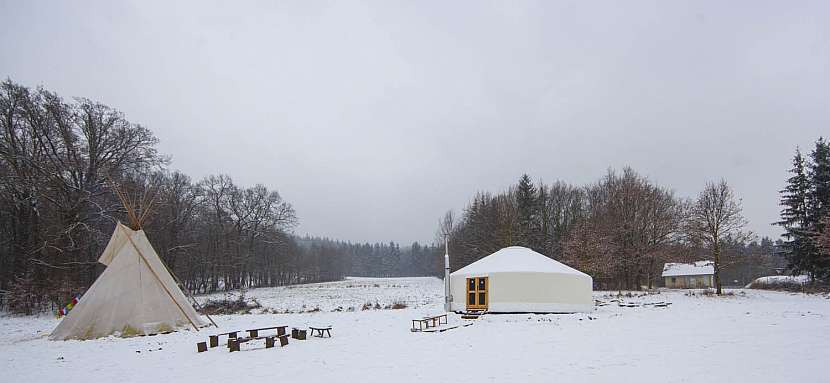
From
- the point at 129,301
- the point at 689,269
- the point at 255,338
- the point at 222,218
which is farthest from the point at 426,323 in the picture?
the point at 689,269

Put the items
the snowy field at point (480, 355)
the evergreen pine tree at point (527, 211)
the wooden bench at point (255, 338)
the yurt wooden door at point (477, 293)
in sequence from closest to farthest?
the snowy field at point (480, 355) → the wooden bench at point (255, 338) → the yurt wooden door at point (477, 293) → the evergreen pine tree at point (527, 211)

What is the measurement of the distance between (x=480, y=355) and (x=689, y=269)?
4371cm

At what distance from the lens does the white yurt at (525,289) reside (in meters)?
17.9

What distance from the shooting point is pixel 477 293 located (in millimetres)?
18328

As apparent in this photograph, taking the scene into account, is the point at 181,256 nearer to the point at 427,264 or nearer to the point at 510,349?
the point at 510,349

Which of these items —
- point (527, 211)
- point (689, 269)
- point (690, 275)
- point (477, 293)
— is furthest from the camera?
point (690, 275)

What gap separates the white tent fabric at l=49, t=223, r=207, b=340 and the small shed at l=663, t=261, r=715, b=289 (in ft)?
134

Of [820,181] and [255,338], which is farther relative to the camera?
[820,181]

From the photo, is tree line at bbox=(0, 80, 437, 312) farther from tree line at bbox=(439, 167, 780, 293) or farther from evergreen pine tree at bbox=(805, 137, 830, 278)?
evergreen pine tree at bbox=(805, 137, 830, 278)

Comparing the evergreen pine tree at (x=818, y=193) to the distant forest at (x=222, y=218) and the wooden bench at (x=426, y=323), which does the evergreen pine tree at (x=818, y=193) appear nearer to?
the distant forest at (x=222, y=218)

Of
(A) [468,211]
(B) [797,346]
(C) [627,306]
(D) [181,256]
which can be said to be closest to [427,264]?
(A) [468,211]

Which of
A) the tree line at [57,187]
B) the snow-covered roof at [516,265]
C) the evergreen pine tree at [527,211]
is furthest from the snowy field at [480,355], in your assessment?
the evergreen pine tree at [527,211]

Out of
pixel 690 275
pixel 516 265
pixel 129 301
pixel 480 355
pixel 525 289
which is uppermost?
pixel 516 265

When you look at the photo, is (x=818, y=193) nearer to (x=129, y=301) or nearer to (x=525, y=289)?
(x=525, y=289)
